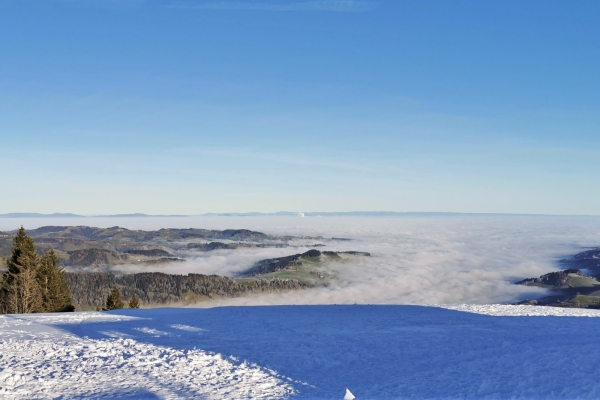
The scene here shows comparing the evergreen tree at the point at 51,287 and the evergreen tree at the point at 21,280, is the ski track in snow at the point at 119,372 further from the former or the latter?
the evergreen tree at the point at 51,287

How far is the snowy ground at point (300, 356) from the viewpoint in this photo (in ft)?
34.1

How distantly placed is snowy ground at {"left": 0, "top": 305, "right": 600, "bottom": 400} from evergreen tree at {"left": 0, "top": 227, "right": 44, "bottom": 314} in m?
15.9

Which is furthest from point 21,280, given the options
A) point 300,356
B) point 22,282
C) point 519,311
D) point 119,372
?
point 519,311

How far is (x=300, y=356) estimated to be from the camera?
13180 millimetres

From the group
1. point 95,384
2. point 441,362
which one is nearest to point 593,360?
point 441,362

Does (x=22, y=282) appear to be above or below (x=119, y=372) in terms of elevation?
below

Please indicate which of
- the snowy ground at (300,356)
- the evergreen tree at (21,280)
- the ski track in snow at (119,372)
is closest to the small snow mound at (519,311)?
the snowy ground at (300,356)

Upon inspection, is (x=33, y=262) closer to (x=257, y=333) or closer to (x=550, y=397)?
(x=257, y=333)

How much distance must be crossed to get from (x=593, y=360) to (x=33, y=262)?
120 ft

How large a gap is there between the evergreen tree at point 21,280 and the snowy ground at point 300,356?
15853mm

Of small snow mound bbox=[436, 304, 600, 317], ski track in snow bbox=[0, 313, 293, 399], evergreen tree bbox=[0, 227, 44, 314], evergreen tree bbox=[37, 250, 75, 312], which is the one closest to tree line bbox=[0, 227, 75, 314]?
evergreen tree bbox=[0, 227, 44, 314]

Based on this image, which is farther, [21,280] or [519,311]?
[21,280]

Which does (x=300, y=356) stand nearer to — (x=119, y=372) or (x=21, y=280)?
(x=119, y=372)

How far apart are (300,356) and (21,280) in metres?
29.6
